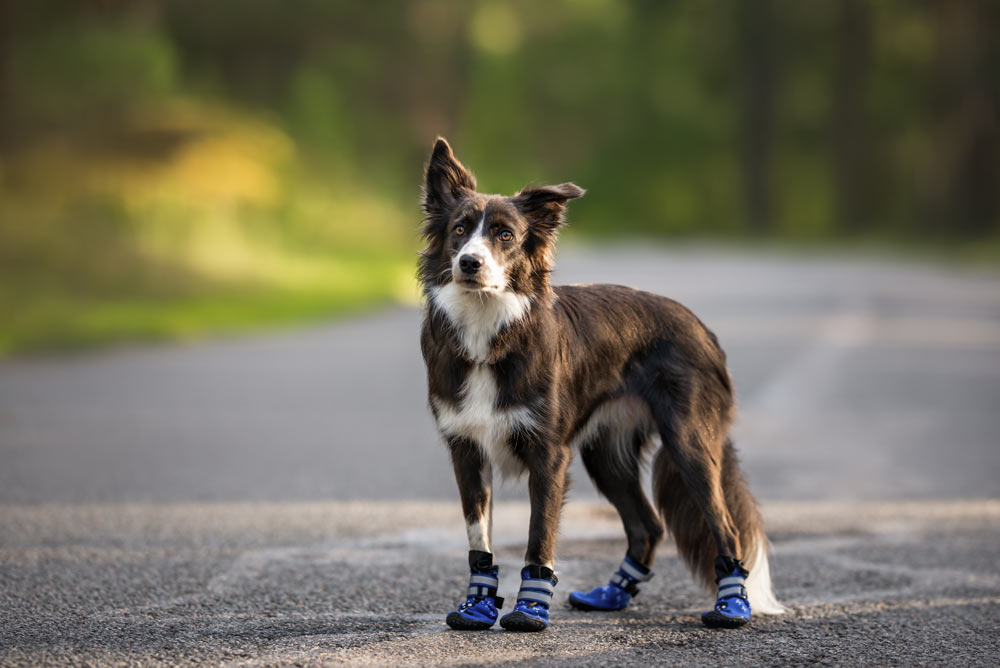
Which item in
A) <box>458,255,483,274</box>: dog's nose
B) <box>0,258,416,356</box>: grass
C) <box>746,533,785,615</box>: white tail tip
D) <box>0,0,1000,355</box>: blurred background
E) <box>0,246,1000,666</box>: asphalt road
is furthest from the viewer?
<box>0,0,1000,355</box>: blurred background

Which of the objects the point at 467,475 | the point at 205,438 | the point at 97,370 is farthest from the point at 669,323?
the point at 97,370

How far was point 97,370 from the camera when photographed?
43.1ft

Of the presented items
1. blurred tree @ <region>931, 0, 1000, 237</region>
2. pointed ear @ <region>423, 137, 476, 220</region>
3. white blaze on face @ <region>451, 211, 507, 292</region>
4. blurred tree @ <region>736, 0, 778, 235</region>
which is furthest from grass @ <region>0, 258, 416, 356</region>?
blurred tree @ <region>736, 0, 778, 235</region>

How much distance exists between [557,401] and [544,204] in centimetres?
78

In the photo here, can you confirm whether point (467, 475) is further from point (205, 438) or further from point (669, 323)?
point (205, 438)

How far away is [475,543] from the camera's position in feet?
15.4

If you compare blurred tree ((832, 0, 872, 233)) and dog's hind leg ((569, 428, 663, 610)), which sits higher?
blurred tree ((832, 0, 872, 233))

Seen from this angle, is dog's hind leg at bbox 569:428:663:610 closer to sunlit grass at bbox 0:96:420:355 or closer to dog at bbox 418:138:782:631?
dog at bbox 418:138:782:631

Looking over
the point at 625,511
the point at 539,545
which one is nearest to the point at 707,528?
the point at 625,511

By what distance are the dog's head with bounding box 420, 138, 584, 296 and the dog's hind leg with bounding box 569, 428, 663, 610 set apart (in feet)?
2.79

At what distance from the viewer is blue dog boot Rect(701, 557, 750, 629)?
482 centimetres

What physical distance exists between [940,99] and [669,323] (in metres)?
54.8

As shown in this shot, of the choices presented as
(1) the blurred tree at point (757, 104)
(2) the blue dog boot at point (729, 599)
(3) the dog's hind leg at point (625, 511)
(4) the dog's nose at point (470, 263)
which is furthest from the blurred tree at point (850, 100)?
(4) the dog's nose at point (470, 263)

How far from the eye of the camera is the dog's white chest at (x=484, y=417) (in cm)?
458
